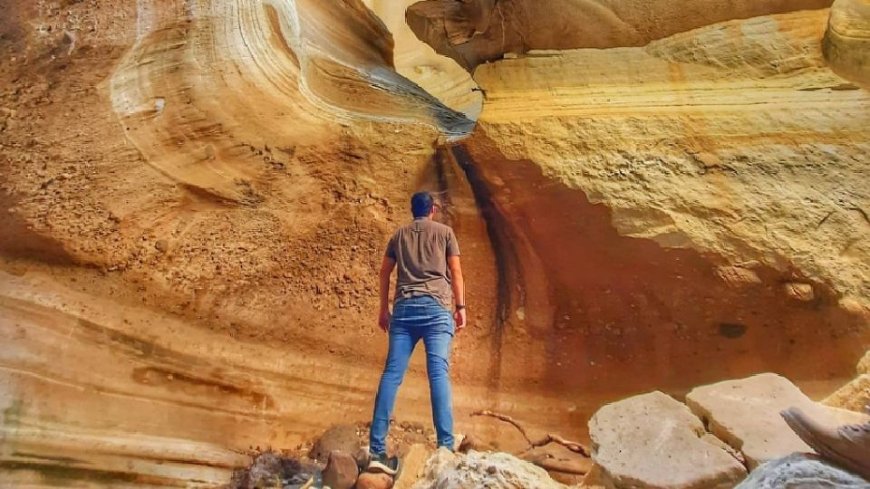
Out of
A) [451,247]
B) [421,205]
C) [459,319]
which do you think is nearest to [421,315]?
[459,319]

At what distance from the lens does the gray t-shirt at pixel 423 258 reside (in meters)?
2.69

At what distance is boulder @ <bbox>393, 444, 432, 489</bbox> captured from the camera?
2.46m

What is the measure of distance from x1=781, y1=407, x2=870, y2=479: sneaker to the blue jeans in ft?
3.60

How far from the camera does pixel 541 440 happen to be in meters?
3.37

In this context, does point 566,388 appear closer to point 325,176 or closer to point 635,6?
point 325,176

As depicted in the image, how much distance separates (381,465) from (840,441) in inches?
55.5

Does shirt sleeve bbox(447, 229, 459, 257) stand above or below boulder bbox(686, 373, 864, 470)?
above

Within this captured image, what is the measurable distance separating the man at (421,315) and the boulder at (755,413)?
89 cm

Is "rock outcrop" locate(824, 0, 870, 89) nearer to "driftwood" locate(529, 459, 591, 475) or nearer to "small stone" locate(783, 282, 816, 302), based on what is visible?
"small stone" locate(783, 282, 816, 302)


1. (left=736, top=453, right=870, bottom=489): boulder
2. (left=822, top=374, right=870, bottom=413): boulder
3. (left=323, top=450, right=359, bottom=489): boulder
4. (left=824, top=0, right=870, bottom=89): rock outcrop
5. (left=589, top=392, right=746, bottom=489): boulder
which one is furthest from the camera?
(left=824, top=0, right=870, bottom=89): rock outcrop

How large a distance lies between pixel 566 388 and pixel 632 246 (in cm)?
82

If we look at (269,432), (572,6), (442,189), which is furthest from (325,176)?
(572,6)

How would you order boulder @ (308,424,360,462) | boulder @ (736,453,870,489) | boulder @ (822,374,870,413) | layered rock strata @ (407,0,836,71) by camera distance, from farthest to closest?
layered rock strata @ (407,0,836,71) < boulder @ (308,424,360,462) < boulder @ (822,374,870,413) < boulder @ (736,453,870,489)

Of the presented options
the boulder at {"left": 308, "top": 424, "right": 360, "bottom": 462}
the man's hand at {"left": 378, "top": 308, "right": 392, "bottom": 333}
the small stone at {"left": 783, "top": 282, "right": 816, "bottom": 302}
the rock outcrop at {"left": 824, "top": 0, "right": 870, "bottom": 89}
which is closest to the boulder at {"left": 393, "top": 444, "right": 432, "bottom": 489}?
the man's hand at {"left": 378, "top": 308, "right": 392, "bottom": 333}
